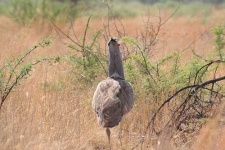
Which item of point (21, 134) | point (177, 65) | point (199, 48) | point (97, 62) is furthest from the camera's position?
point (199, 48)

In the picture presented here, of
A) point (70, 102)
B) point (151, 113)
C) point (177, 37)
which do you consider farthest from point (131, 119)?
point (177, 37)

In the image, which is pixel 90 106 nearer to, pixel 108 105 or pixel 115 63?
pixel 115 63

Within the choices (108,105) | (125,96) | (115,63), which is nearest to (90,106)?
(115,63)

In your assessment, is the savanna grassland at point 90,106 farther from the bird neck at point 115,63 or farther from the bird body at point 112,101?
the bird neck at point 115,63

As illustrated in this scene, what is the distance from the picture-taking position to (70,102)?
6562 mm

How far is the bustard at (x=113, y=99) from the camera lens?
5148mm

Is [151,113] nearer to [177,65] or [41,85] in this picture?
[177,65]

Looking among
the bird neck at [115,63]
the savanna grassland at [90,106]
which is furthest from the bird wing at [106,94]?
the savanna grassland at [90,106]

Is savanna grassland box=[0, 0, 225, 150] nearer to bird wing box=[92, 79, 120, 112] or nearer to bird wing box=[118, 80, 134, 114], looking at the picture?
bird wing box=[118, 80, 134, 114]

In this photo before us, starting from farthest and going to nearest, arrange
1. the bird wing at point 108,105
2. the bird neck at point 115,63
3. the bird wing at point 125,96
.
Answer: the bird neck at point 115,63
the bird wing at point 125,96
the bird wing at point 108,105

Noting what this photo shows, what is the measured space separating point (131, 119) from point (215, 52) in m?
1.00

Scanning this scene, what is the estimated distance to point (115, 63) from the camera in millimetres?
5637

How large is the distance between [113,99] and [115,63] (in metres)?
0.51

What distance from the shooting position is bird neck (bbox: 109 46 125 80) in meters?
5.61
